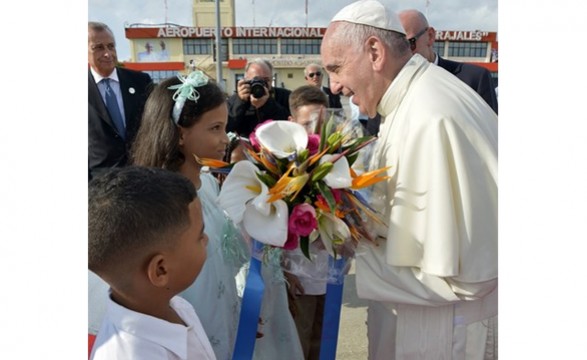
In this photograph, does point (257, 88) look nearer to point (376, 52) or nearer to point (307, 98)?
point (307, 98)

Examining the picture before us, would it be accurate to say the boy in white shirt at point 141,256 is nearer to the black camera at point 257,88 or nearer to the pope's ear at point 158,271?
the pope's ear at point 158,271

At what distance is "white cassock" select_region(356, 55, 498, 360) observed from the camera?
5.46ft

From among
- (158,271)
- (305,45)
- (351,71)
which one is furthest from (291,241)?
(305,45)

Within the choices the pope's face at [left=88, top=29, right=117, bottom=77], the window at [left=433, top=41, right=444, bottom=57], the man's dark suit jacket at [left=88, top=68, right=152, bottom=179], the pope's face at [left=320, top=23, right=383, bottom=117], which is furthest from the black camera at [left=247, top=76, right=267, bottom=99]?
the pope's face at [left=320, top=23, right=383, bottom=117]

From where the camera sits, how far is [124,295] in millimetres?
1371

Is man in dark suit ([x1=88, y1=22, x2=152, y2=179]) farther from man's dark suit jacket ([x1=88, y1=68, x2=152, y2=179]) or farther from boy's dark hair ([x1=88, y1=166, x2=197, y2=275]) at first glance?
boy's dark hair ([x1=88, y1=166, x2=197, y2=275])

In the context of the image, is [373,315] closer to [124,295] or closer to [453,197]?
[453,197]

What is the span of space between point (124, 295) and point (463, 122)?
1280 millimetres

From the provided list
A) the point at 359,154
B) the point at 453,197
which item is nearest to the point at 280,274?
the point at 359,154

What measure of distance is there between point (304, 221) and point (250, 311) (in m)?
0.48

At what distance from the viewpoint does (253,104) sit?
14.9 feet

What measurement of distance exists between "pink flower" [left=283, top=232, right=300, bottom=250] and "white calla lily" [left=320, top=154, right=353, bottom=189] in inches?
8.9

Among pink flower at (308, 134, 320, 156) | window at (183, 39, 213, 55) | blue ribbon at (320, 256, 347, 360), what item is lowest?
blue ribbon at (320, 256, 347, 360)

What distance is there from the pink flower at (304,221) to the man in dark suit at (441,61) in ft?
8.25
